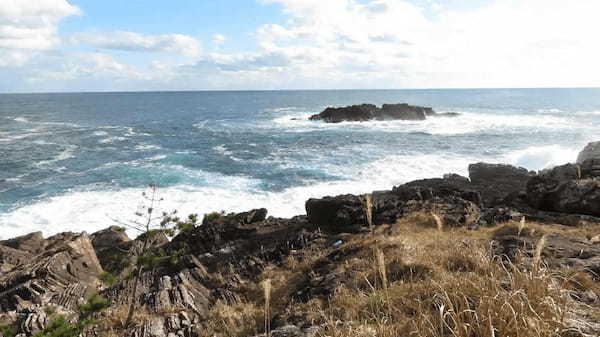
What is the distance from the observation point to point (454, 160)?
120 ft

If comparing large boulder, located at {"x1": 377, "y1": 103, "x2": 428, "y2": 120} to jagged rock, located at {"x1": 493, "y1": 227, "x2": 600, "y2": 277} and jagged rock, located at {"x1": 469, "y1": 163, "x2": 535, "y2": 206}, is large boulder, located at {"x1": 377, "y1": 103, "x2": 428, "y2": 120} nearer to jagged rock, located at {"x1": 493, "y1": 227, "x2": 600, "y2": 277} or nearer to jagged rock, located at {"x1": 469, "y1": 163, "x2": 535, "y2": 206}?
jagged rock, located at {"x1": 469, "y1": 163, "x2": 535, "y2": 206}

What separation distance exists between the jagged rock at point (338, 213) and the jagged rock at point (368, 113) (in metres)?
58.9

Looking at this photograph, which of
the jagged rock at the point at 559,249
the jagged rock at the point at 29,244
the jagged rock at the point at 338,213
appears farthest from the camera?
the jagged rock at the point at 29,244

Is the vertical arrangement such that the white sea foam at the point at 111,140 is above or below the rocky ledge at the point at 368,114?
below

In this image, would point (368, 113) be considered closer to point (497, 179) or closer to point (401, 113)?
point (401, 113)

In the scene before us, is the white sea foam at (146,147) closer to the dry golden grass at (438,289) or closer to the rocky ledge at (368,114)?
the rocky ledge at (368,114)

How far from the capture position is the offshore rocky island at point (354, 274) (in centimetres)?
351

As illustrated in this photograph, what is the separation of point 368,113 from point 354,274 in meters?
71.8

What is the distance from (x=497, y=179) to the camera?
78.5 feet

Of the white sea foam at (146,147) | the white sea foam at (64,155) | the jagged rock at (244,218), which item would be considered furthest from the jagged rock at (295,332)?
the white sea foam at (146,147)

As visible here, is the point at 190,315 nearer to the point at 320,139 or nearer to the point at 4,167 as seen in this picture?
the point at 4,167

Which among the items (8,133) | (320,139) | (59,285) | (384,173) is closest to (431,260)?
(59,285)

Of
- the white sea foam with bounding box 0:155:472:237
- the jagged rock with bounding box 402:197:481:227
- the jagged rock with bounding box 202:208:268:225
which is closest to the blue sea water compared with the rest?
the white sea foam with bounding box 0:155:472:237

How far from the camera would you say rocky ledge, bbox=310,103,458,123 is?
247ft
